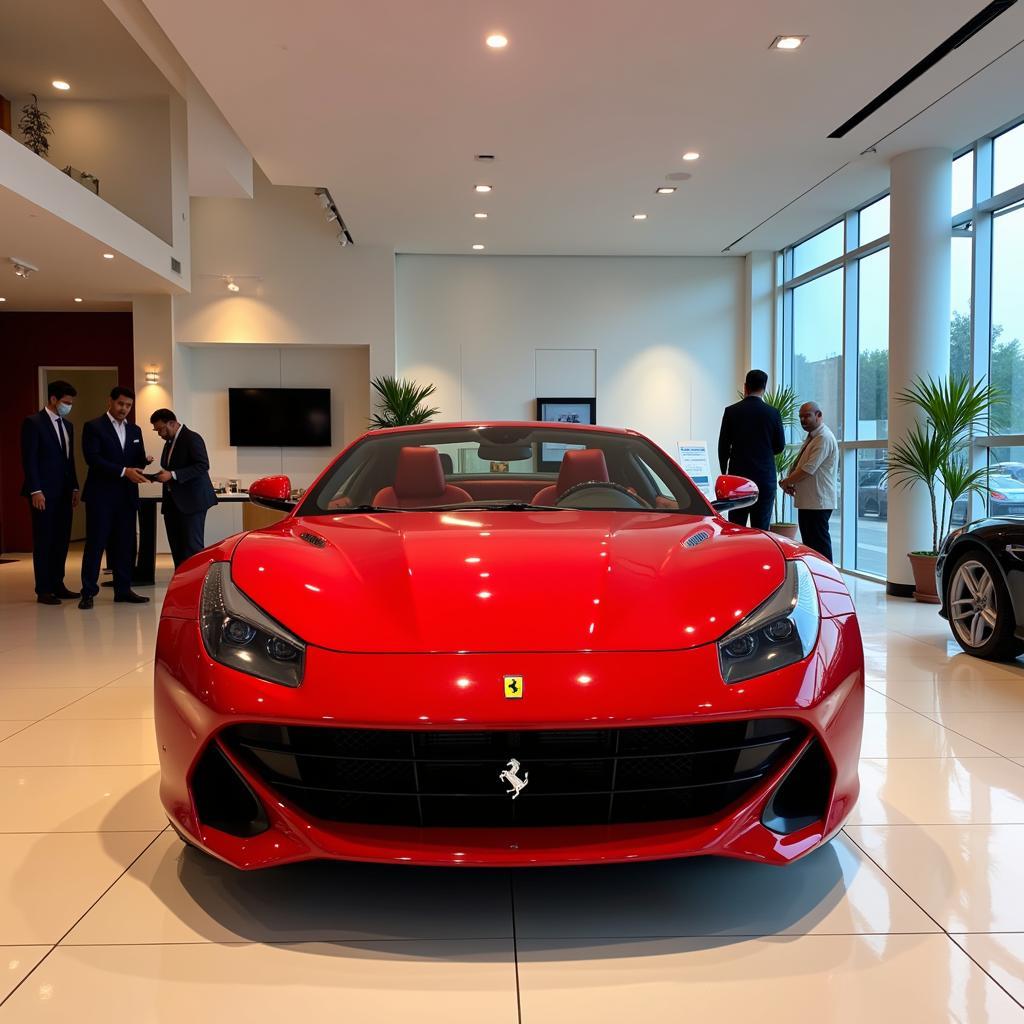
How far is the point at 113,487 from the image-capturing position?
21.9 feet

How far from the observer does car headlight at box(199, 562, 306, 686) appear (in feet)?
4.97

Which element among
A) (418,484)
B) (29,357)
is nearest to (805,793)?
(418,484)

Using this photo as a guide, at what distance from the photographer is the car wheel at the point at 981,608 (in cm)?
398

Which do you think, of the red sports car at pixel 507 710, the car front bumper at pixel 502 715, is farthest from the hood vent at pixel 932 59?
the car front bumper at pixel 502 715

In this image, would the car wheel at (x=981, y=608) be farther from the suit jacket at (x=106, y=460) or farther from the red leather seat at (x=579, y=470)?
the suit jacket at (x=106, y=460)

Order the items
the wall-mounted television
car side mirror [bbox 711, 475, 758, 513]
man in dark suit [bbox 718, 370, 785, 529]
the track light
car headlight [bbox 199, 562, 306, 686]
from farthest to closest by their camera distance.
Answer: the wall-mounted television → the track light → man in dark suit [bbox 718, 370, 785, 529] → car side mirror [bbox 711, 475, 758, 513] → car headlight [bbox 199, 562, 306, 686]

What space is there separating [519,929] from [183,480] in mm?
5839

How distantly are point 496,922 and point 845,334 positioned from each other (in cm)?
870

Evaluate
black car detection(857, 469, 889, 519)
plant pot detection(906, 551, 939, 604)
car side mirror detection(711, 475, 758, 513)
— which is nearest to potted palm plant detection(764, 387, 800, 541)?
black car detection(857, 469, 889, 519)

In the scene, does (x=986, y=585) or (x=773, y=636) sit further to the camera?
(x=986, y=585)

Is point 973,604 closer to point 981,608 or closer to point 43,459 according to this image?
point 981,608

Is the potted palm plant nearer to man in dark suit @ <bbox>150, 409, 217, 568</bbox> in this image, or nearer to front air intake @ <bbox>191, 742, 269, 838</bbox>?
man in dark suit @ <bbox>150, 409, 217, 568</bbox>

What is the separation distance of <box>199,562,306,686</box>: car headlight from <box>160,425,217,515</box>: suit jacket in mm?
5412

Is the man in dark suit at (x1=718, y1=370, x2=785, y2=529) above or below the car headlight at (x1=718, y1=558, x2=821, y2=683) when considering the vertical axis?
above
